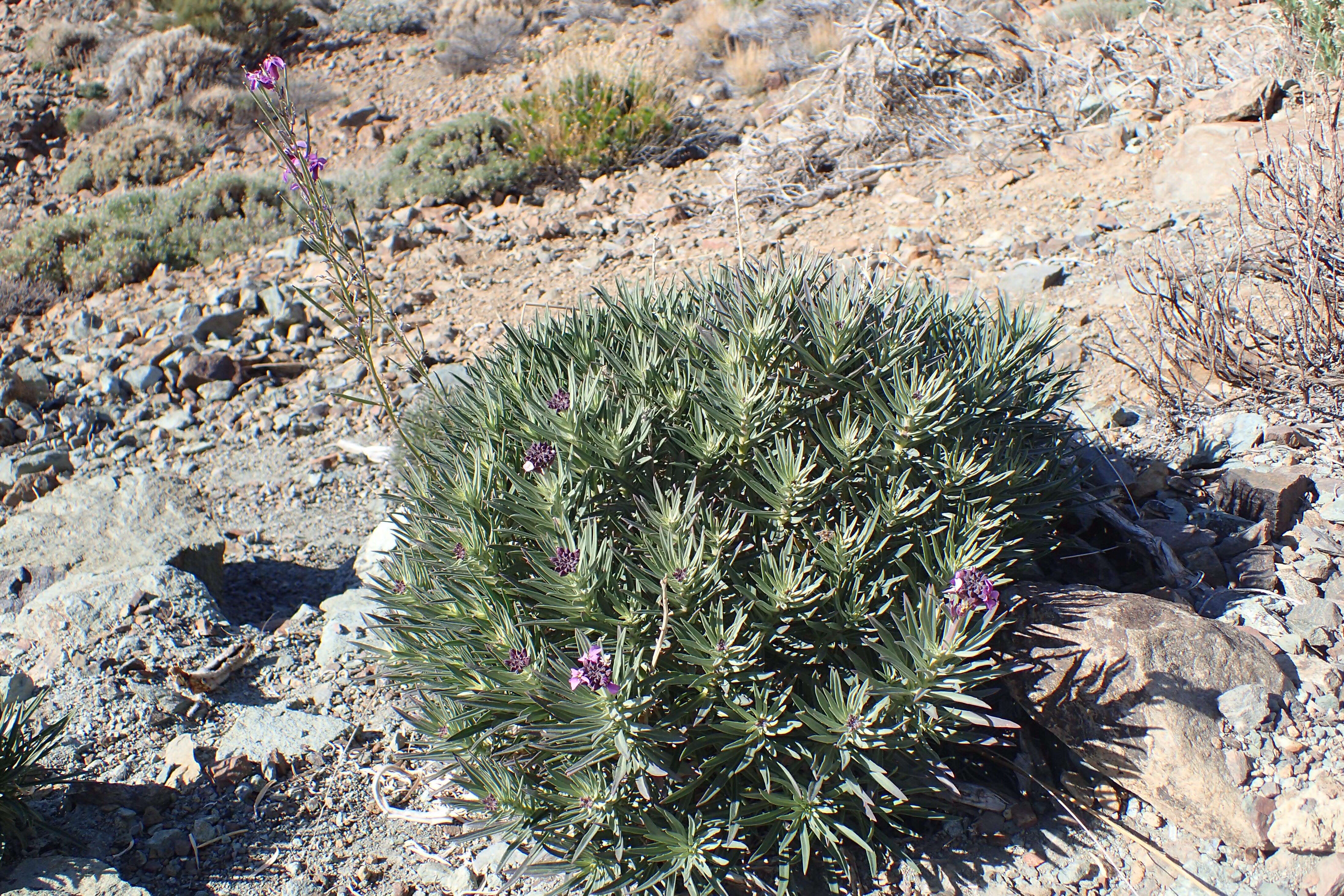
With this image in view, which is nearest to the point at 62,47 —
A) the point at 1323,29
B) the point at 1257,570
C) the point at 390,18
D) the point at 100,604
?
the point at 390,18

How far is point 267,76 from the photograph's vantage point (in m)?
2.21

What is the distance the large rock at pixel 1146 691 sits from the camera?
2.23 meters

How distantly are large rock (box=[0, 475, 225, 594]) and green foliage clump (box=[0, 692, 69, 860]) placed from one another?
1126mm

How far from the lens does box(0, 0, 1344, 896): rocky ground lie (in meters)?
2.31

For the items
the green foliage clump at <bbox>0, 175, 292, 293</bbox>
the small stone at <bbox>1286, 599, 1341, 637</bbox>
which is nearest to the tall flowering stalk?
the small stone at <bbox>1286, 599, 1341, 637</bbox>

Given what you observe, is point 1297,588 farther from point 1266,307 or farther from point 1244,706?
point 1266,307

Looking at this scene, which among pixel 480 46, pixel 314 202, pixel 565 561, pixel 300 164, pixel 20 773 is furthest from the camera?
pixel 480 46

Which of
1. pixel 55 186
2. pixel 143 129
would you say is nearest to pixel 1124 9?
pixel 143 129

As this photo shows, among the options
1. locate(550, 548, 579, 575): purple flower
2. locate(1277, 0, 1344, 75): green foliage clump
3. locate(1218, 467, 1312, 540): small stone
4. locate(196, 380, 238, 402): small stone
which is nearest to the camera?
locate(550, 548, 579, 575): purple flower

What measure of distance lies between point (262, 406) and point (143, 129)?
8.05 metres

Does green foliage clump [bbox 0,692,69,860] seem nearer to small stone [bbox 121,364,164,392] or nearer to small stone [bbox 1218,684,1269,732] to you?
small stone [bbox 1218,684,1269,732]

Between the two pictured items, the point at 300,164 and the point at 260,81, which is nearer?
the point at 260,81

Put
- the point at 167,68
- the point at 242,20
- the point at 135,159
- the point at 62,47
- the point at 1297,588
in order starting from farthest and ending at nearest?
the point at 242,20 → the point at 62,47 → the point at 167,68 → the point at 135,159 → the point at 1297,588

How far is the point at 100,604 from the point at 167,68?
13.0 m
